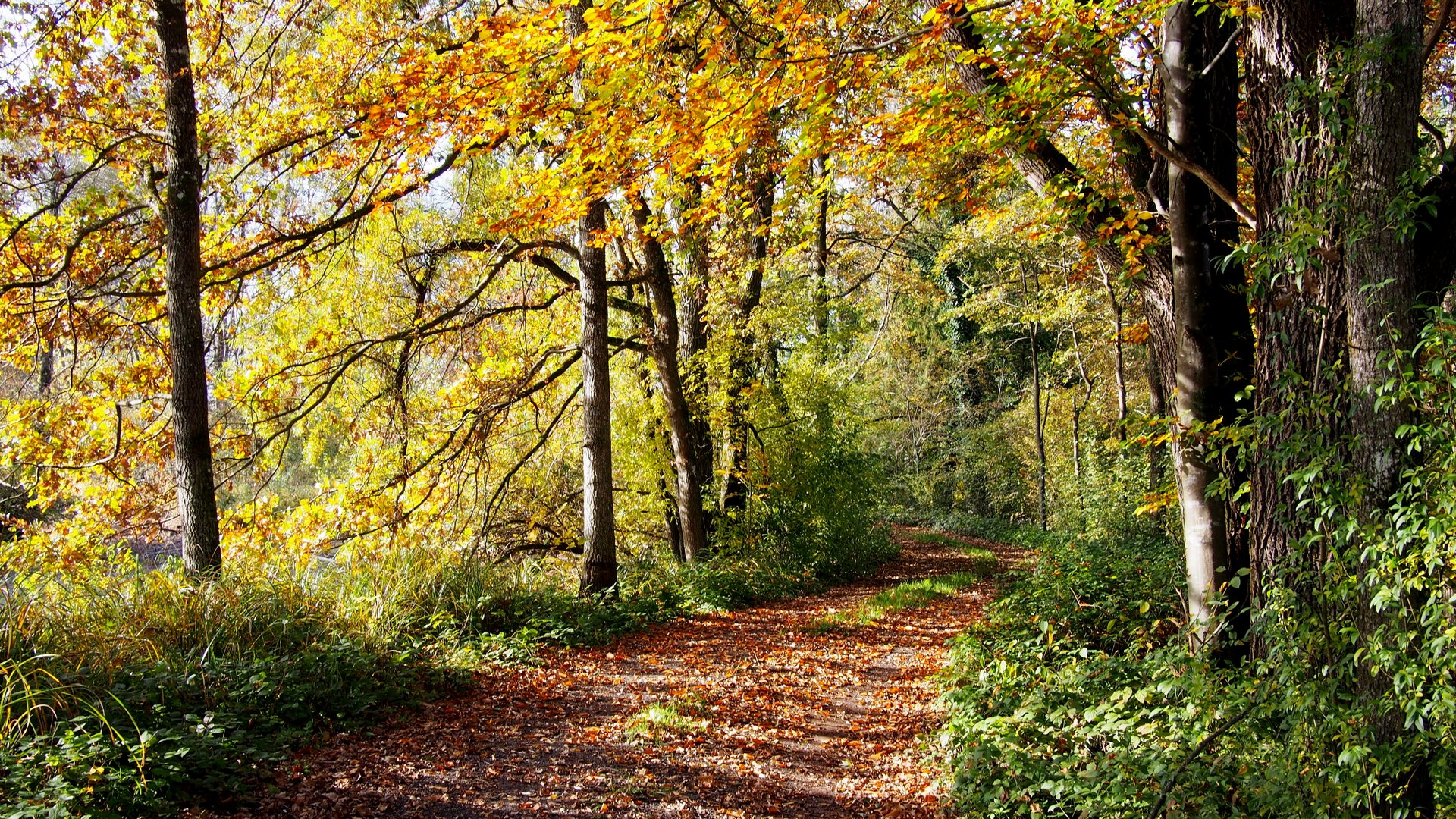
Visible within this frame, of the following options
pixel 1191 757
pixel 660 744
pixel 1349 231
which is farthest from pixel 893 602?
pixel 1349 231

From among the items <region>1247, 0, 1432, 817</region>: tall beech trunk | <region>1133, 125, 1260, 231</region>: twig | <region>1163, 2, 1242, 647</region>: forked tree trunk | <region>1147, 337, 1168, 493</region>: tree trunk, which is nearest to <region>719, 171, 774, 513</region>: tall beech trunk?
<region>1147, 337, 1168, 493</region>: tree trunk

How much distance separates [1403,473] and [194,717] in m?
5.46

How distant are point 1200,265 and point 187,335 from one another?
717cm

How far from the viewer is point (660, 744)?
193 inches

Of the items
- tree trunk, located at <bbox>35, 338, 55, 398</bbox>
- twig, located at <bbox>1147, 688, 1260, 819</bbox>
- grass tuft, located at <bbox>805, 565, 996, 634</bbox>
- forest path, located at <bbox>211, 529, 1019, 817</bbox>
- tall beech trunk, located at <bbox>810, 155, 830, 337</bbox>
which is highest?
tall beech trunk, located at <bbox>810, 155, 830, 337</bbox>

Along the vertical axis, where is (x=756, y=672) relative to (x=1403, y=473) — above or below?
below

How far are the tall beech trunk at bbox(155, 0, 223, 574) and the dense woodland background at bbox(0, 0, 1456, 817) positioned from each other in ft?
0.10

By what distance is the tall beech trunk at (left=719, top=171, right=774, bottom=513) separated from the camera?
12.0 meters

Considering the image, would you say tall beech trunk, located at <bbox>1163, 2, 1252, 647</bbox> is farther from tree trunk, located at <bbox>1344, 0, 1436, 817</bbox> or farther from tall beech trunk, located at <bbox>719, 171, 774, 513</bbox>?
tall beech trunk, located at <bbox>719, 171, 774, 513</bbox>

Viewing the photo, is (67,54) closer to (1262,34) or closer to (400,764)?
(400,764)

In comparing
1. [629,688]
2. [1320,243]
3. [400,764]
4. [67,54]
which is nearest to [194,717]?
[400,764]

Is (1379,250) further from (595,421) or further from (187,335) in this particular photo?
(187,335)

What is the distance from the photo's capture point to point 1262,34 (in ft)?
A: 12.9

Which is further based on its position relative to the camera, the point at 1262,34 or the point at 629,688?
the point at 629,688
